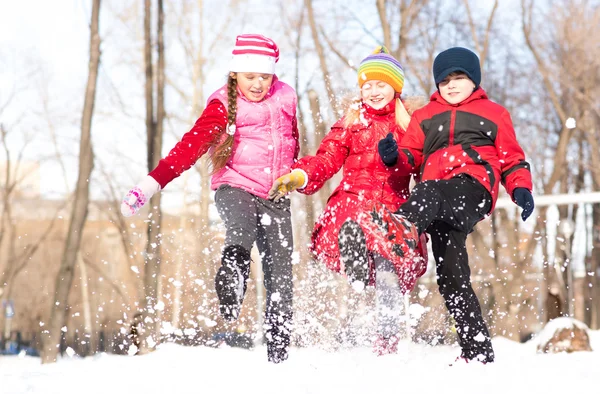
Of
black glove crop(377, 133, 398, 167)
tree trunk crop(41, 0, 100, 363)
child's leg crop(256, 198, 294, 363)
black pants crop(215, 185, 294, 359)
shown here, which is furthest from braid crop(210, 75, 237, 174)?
tree trunk crop(41, 0, 100, 363)

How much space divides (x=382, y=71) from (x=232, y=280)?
1397 millimetres

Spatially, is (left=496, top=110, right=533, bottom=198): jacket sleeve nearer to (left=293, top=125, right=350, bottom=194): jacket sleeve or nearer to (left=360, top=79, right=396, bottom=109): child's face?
(left=360, top=79, right=396, bottom=109): child's face

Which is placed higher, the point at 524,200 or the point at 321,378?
the point at 524,200

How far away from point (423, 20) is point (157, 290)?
24.7 ft

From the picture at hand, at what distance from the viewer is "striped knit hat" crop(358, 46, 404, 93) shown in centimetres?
379

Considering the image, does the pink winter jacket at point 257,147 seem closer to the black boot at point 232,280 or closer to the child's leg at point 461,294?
the black boot at point 232,280

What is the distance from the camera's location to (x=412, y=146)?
348 cm

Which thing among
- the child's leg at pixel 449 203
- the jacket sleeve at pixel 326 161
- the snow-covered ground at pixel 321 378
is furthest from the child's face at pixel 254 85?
the snow-covered ground at pixel 321 378

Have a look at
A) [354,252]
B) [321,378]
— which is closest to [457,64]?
[354,252]

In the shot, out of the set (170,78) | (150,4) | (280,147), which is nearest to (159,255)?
(150,4)

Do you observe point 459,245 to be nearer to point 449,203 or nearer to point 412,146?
point 449,203

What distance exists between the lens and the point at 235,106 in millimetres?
3756

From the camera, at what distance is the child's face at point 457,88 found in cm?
342

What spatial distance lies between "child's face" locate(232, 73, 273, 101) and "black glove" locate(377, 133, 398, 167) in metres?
0.86
